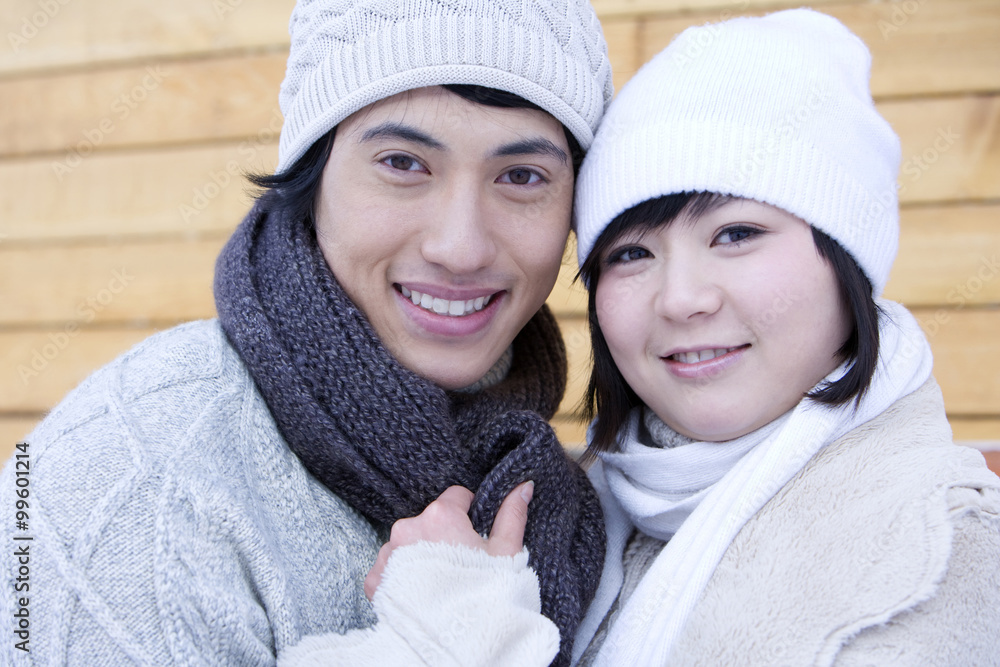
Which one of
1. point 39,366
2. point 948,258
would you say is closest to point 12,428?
point 39,366

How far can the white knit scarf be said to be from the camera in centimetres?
119

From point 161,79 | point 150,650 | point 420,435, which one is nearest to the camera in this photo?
point 150,650

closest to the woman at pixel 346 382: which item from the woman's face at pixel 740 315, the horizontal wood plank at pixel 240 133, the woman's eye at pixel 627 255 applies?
the woman's eye at pixel 627 255

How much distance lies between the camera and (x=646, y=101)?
1401 mm

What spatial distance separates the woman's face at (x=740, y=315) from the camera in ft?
4.17

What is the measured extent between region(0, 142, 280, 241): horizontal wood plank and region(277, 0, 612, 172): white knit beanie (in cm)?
132

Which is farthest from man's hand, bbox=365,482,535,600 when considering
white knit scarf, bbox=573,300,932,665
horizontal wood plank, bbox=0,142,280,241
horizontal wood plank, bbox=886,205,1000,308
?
horizontal wood plank, bbox=0,142,280,241

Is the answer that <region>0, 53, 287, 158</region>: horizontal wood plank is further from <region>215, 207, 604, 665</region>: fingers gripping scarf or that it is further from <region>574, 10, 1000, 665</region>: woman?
<region>574, 10, 1000, 665</region>: woman

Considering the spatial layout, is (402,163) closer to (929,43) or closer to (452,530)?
(452,530)

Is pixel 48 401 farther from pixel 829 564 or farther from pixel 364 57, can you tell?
pixel 829 564

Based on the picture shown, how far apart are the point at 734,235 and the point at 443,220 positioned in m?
0.51

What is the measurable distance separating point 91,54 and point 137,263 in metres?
0.76

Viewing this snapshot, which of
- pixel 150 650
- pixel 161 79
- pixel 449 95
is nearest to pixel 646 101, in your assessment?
pixel 449 95

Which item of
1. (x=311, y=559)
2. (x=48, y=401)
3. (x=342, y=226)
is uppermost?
(x=342, y=226)
